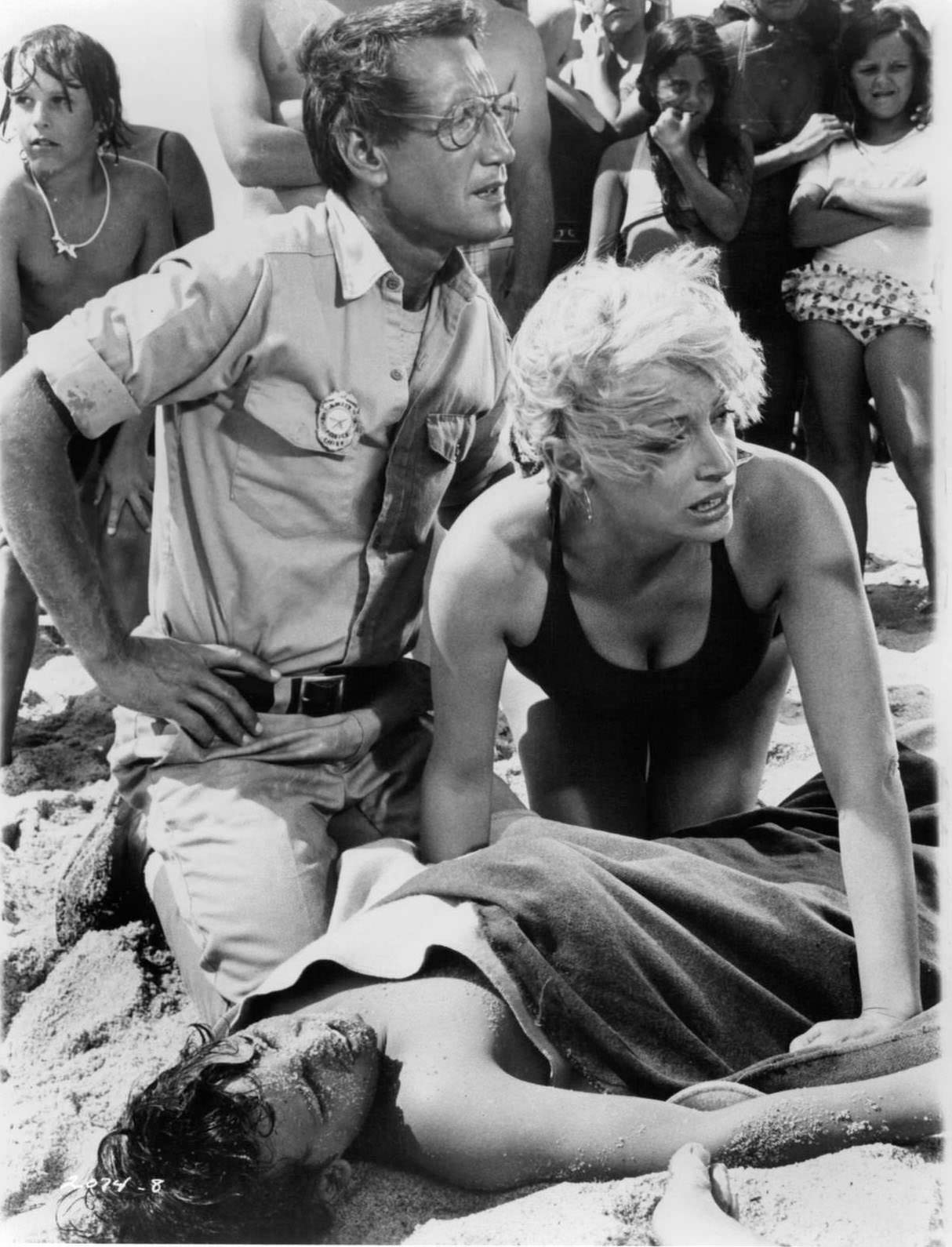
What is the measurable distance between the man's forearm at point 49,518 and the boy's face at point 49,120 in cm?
44

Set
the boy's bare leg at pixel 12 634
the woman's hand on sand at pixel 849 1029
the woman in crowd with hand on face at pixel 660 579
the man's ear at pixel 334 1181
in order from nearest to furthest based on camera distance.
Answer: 1. the man's ear at pixel 334 1181
2. the woman's hand on sand at pixel 849 1029
3. the woman in crowd with hand on face at pixel 660 579
4. the boy's bare leg at pixel 12 634

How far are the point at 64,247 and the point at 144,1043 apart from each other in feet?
3.90

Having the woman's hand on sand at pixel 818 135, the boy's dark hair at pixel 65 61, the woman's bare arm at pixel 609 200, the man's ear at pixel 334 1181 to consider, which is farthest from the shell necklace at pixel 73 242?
the man's ear at pixel 334 1181

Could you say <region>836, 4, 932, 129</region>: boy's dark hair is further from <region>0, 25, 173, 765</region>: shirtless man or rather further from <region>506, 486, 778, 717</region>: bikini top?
<region>0, 25, 173, 765</region>: shirtless man

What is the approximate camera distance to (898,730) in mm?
2201

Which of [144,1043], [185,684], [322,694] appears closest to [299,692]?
[322,694]

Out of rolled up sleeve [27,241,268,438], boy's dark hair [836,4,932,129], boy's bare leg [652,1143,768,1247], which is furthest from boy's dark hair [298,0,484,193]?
boy's bare leg [652,1143,768,1247]

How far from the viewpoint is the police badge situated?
2143 millimetres

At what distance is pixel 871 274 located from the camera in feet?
8.09

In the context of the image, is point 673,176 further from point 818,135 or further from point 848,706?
point 848,706

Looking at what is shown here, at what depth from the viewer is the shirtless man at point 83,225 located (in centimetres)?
228

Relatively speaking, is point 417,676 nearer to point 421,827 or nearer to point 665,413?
point 421,827

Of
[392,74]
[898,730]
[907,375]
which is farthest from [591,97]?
[898,730]

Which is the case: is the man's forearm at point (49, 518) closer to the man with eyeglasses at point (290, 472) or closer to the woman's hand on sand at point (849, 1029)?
the man with eyeglasses at point (290, 472)
